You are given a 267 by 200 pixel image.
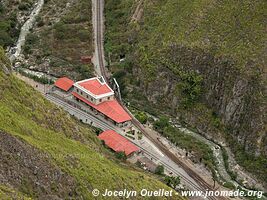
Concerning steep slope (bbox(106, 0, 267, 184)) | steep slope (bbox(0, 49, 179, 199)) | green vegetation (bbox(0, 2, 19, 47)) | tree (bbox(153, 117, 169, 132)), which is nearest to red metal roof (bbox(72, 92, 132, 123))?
tree (bbox(153, 117, 169, 132))

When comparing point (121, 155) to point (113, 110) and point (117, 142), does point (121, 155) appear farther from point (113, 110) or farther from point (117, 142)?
point (113, 110)

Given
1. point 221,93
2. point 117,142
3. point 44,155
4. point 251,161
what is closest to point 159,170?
point 117,142

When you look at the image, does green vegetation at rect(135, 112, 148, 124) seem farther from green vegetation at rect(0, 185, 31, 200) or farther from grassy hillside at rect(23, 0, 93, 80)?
green vegetation at rect(0, 185, 31, 200)

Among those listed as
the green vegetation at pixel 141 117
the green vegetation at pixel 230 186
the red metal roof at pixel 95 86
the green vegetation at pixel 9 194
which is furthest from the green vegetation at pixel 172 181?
the green vegetation at pixel 9 194

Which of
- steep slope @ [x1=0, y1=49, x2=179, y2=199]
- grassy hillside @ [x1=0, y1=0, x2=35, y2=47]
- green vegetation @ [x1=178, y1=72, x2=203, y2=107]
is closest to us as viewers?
steep slope @ [x1=0, y1=49, x2=179, y2=199]

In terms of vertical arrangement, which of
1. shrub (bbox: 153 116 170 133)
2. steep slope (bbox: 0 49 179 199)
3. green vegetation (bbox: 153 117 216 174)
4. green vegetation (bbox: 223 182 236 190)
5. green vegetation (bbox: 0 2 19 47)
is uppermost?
green vegetation (bbox: 0 2 19 47)

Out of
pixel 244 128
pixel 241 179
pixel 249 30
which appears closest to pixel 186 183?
pixel 241 179

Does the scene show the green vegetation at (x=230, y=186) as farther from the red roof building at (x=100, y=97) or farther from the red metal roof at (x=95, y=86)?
the red metal roof at (x=95, y=86)
